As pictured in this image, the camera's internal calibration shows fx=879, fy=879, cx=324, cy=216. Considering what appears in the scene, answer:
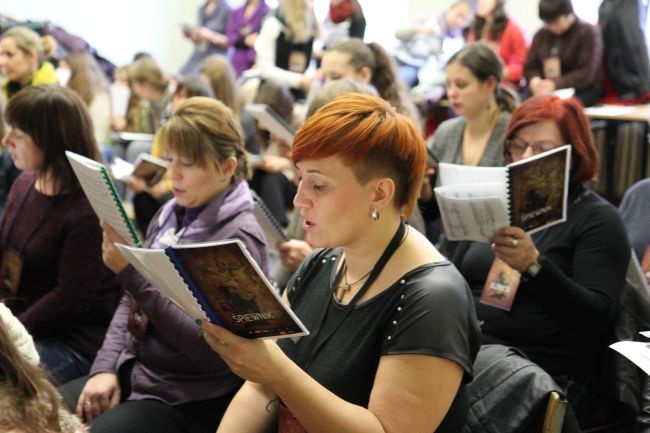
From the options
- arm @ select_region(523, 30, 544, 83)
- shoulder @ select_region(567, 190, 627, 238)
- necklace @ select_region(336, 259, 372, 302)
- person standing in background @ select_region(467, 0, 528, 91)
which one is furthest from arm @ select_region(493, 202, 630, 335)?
person standing in background @ select_region(467, 0, 528, 91)

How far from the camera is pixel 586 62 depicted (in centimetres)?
602

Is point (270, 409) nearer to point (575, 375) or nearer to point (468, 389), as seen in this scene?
point (468, 389)

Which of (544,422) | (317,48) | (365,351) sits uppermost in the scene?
(365,351)

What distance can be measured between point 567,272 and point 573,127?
42cm

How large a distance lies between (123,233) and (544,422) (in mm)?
1073

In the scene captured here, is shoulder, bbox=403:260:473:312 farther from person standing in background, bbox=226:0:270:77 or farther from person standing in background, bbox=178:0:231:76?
person standing in background, bbox=178:0:231:76

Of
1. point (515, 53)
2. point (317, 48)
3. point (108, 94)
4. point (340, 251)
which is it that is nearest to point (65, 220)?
point (340, 251)

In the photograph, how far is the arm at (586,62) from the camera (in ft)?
19.7

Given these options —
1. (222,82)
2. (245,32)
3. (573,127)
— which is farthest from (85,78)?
(573,127)

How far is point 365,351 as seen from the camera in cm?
165

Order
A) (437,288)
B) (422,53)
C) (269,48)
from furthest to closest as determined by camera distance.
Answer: (422,53), (269,48), (437,288)

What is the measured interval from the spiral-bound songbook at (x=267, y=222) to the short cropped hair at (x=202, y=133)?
0.51ft

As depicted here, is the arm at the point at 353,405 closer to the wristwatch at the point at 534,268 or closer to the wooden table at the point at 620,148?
the wristwatch at the point at 534,268

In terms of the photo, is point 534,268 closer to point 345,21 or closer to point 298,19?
point 298,19
